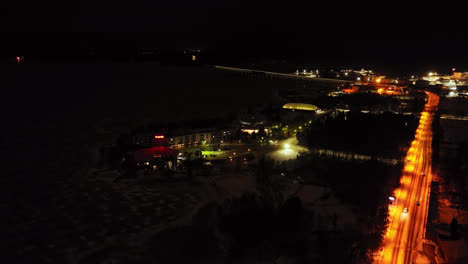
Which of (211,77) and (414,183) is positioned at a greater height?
(211,77)

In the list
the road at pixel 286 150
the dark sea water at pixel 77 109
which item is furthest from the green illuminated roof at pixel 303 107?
the road at pixel 286 150

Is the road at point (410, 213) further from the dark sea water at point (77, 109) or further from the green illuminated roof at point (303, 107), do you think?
the dark sea water at point (77, 109)

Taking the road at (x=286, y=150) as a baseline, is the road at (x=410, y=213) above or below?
below

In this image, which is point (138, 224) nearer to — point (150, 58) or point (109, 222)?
point (109, 222)

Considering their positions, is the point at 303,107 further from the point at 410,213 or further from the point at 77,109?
the point at 77,109

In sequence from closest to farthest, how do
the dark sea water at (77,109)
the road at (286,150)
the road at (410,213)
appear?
the road at (410,213)
the dark sea water at (77,109)
the road at (286,150)

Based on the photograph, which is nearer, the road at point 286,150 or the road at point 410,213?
the road at point 410,213

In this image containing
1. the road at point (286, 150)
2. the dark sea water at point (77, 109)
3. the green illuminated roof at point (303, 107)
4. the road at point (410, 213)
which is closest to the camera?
the road at point (410, 213)

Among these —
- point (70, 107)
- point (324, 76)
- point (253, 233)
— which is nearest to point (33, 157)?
point (253, 233)

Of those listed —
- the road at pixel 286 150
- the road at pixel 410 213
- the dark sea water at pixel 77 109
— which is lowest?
the road at pixel 410 213
